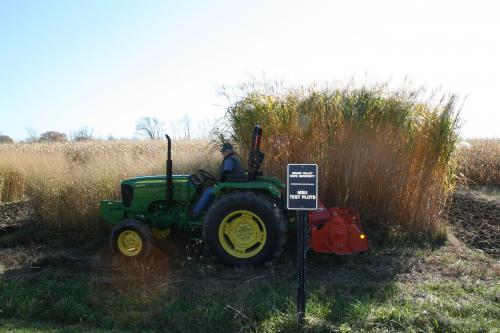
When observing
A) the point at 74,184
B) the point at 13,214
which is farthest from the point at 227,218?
the point at 13,214

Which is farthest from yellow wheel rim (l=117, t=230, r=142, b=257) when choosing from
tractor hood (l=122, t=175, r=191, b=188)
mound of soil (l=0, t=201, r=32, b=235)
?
mound of soil (l=0, t=201, r=32, b=235)

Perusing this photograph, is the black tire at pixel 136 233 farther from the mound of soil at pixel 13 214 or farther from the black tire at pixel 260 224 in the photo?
the mound of soil at pixel 13 214

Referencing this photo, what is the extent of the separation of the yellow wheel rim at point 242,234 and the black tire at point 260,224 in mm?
38

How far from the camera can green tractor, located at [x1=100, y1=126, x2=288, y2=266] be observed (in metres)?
5.70

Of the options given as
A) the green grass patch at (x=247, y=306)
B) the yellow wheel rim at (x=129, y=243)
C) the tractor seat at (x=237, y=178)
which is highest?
the tractor seat at (x=237, y=178)

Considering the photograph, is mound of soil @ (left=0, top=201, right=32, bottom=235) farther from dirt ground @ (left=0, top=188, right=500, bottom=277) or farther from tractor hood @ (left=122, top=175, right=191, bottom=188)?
tractor hood @ (left=122, top=175, right=191, bottom=188)

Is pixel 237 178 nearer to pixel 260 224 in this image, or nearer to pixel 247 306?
pixel 260 224

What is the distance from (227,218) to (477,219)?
5280 mm

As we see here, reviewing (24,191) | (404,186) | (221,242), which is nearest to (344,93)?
(404,186)

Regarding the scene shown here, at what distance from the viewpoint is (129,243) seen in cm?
625

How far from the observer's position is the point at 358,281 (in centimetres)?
554

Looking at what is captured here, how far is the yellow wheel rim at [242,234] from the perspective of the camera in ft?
19.1

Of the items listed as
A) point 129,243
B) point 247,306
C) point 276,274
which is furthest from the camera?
point 129,243

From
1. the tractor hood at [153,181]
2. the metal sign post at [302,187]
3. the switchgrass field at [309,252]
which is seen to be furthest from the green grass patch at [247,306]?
the tractor hood at [153,181]
